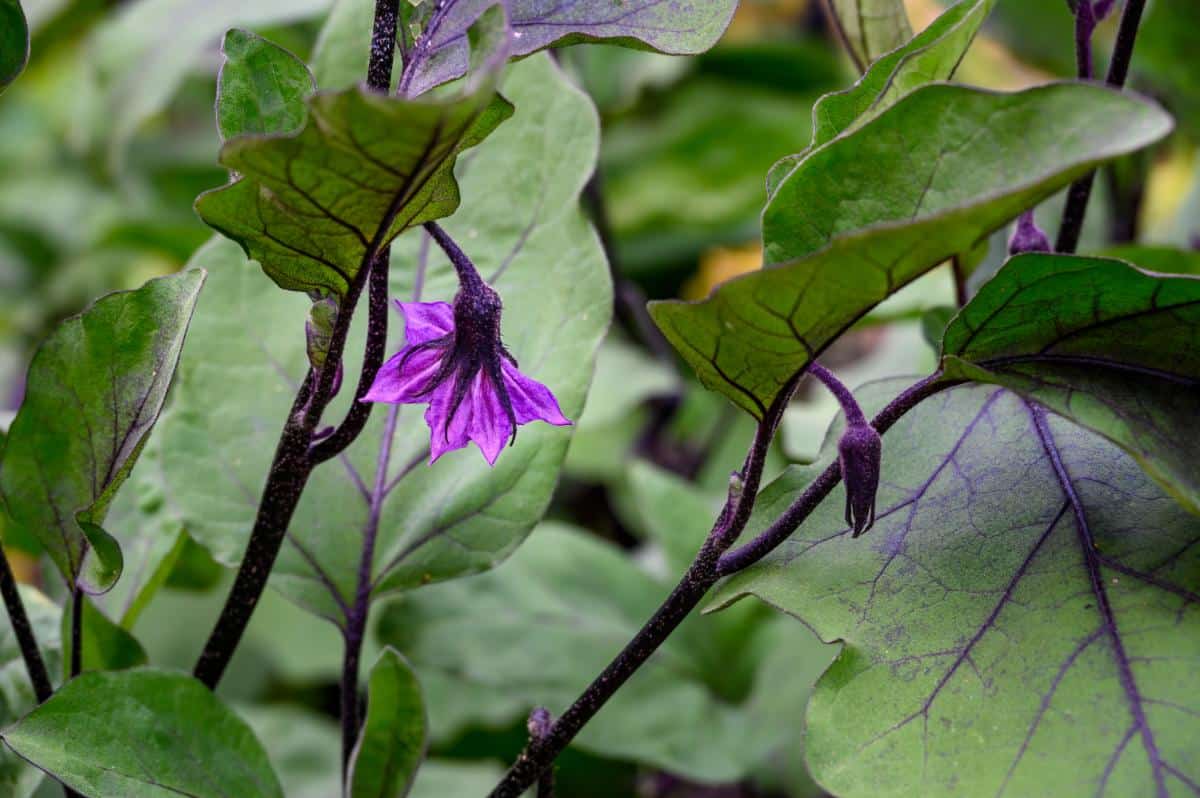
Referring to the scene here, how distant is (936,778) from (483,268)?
37 centimetres

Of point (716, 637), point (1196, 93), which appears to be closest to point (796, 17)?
point (1196, 93)

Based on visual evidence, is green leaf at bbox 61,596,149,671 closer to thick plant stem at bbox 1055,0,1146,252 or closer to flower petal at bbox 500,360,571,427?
flower petal at bbox 500,360,571,427

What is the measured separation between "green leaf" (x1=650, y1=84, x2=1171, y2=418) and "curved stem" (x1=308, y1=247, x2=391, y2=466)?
0.39 feet

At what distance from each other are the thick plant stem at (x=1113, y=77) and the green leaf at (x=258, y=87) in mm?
387

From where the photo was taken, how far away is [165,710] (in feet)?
1.80

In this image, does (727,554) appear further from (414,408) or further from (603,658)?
(603,658)

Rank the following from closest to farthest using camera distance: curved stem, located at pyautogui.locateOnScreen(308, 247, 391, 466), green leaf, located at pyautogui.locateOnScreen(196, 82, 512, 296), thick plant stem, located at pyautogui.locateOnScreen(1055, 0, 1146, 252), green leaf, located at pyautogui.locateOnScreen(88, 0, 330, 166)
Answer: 1. green leaf, located at pyautogui.locateOnScreen(196, 82, 512, 296)
2. curved stem, located at pyautogui.locateOnScreen(308, 247, 391, 466)
3. thick plant stem, located at pyautogui.locateOnScreen(1055, 0, 1146, 252)
4. green leaf, located at pyautogui.locateOnScreen(88, 0, 330, 166)

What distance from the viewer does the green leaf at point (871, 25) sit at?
26.6 inches

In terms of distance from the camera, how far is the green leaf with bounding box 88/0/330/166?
117 centimetres

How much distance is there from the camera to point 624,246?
1.74 metres

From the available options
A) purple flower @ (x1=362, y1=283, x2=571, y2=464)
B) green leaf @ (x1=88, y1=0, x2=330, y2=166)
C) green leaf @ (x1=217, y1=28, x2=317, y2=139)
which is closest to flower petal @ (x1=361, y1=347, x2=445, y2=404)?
purple flower @ (x1=362, y1=283, x2=571, y2=464)

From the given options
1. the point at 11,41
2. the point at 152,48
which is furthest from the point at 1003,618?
the point at 152,48

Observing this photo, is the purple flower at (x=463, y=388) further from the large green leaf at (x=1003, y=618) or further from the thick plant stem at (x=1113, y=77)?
the thick plant stem at (x=1113, y=77)

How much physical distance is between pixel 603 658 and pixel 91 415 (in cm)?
51
